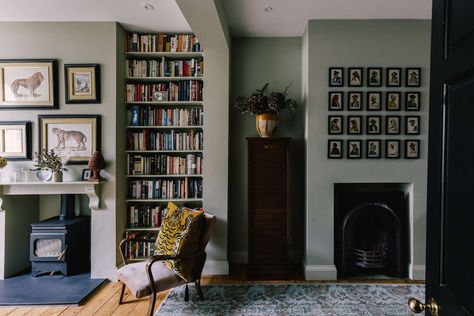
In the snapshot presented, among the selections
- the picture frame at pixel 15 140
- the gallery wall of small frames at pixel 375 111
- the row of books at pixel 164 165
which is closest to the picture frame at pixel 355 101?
the gallery wall of small frames at pixel 375 111

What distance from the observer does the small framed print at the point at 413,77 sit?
3.10 metres

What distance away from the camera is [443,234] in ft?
2.85

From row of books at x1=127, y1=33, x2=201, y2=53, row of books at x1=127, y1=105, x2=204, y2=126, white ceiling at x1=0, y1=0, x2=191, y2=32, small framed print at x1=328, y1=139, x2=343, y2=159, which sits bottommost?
small framed print at x1=328, y1=139, x2=343, y2=159

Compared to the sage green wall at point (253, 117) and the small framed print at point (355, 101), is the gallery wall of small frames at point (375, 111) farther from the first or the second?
the sage green wall at point (253, 117)

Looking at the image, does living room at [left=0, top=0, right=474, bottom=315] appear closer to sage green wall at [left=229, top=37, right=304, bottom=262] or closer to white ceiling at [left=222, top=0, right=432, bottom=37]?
white ceiling at [left=222, top=0, right=432, bottom=37]

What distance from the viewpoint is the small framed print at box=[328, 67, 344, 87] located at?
10.2 feet

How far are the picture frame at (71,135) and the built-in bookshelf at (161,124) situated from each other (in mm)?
375

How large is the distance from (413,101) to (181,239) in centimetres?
285

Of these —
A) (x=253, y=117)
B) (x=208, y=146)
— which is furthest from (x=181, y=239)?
(x=253, y=117)

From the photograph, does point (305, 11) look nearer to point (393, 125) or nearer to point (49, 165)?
point (393, 125)

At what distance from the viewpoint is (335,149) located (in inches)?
123

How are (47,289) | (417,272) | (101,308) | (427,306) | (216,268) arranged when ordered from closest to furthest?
(427,306) < (101,308) < (47,289) < (417,272) < (216,268)

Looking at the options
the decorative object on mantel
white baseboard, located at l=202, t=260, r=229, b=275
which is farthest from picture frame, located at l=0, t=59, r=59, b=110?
white baseboard, located at l=202, t=260, r=229, b=275

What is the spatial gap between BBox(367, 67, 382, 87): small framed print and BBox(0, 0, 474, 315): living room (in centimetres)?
2
